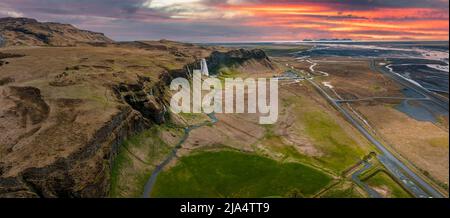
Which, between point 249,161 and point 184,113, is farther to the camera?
point 184,113

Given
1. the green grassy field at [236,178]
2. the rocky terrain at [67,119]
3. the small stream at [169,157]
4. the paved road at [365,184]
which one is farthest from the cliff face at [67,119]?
the paved road at [365,184]

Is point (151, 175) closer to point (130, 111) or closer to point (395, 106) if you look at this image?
point (130, 111)

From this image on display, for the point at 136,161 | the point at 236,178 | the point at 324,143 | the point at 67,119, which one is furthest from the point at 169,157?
the point at 324,143

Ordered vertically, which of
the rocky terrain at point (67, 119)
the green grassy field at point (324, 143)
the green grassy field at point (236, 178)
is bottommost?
the green grassy field at point (236, 178)

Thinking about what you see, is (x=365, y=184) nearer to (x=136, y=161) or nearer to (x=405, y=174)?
(x=405, y=174)

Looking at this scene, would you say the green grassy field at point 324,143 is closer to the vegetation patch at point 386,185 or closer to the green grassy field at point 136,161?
→ the vegetation patch at point 386,185
